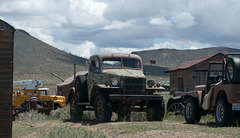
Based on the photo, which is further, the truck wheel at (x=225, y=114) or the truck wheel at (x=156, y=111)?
the truck wheel at (x=156, y=111)

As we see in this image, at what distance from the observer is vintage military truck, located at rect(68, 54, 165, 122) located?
14883 mm

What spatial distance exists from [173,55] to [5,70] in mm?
144240

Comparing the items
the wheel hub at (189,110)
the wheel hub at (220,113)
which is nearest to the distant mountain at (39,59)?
the wheel hub at (189,110)

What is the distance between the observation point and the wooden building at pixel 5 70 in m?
8.89

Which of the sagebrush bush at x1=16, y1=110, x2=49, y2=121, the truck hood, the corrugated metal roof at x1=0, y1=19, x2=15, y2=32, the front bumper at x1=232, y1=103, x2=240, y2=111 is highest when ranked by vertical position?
the corrugated metal roof at x1=0, y1=19, x2=15, y2=32

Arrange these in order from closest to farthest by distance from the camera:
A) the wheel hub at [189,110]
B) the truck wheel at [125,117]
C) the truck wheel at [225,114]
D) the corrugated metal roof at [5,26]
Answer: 1. the corrugated metal roof at [5,26]
2. the truck wheel at [225,114]
3. the wheel hub at [189,110]
4. the truck wheel at [125,117]

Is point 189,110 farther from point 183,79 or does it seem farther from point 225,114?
point 183,79

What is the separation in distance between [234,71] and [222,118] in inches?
58.0

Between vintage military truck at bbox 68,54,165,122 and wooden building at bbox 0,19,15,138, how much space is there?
593 centimetres

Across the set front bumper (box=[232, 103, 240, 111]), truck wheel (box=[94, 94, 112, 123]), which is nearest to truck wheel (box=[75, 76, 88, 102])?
truck wheel (box=[94, 94, 112, 123])

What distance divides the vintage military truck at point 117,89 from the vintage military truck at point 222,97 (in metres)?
1.61

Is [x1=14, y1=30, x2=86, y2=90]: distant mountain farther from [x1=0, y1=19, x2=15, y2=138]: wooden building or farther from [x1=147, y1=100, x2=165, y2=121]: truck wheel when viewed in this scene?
[x1=0, y1=19, x2=15, y2=138]: wooden building

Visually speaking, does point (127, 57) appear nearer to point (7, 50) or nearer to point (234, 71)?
point (234, 71)

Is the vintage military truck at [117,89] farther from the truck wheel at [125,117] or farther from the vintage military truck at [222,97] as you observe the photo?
the vintage military truck at [222,97]
